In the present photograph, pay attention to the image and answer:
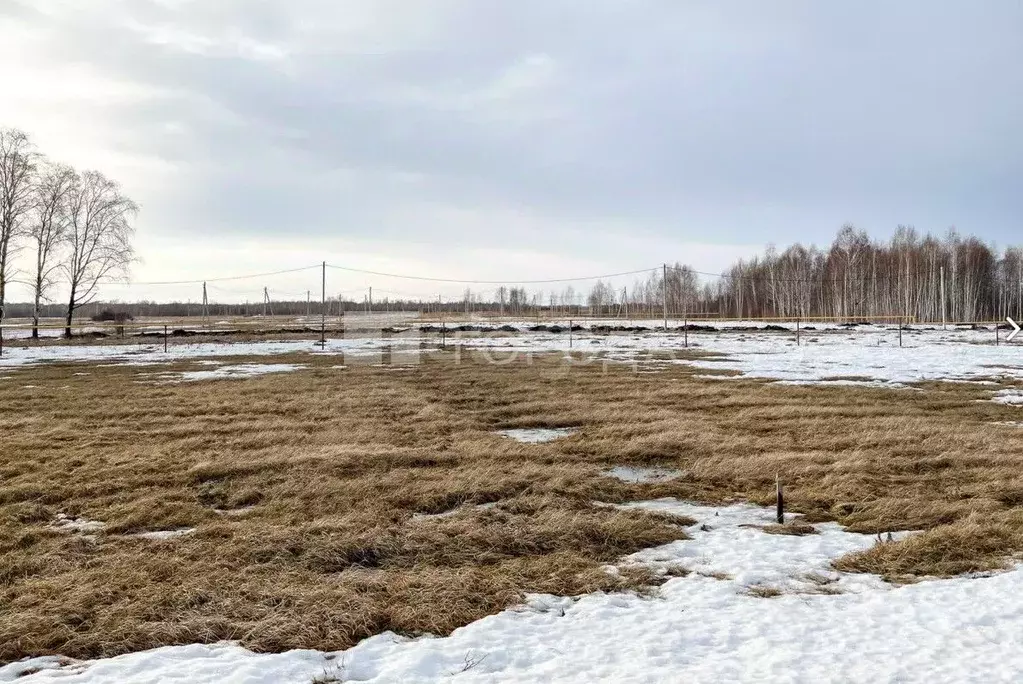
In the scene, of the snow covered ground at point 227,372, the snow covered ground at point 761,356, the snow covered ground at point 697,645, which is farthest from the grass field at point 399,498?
the snow covered ground at point 761,356

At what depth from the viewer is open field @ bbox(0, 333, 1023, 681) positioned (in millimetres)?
4789

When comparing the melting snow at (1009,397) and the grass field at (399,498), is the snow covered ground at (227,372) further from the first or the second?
the melting snow at (1009,397)

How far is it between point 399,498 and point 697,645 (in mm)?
4183

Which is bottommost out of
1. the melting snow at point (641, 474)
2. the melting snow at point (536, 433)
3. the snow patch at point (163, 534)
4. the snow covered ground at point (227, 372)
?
the snow patch at point (163, 534)

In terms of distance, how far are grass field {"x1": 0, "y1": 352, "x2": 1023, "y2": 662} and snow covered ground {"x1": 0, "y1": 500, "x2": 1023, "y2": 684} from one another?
10.6 inches

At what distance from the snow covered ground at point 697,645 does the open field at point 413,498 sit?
0.68ft

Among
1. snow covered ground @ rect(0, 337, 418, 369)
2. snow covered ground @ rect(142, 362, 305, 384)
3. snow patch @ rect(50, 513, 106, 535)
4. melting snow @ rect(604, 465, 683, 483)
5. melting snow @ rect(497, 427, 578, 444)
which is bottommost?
snow patch @ rect(50, 513, 106, 535)

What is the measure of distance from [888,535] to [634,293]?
436 feet

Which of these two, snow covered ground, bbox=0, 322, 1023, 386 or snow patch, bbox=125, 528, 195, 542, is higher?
snow covered ground, bbox=0, 322, 1023, 386

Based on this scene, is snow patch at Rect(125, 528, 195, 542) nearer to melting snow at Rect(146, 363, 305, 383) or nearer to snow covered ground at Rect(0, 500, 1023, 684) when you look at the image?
snow covered ground at Rect(0, 500, 1023, 684)

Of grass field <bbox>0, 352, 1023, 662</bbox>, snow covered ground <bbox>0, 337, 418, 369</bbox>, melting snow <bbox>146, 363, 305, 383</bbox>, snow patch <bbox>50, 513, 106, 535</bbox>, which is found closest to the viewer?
grass field <bbox>0, 352, 1023, 662</bbox>

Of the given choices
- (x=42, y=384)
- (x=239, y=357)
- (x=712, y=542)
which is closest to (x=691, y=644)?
(x=712, y=542)

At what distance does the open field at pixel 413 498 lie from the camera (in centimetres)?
479

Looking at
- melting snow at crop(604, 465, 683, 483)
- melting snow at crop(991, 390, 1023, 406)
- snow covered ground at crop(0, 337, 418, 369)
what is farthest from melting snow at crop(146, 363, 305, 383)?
melting snow at crop(991, 390, 1023, 406)
